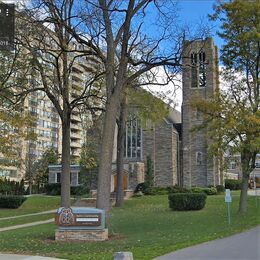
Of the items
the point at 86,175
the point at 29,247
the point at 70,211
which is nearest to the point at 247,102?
the point at 70,211

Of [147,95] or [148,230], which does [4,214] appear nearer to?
[147,95]

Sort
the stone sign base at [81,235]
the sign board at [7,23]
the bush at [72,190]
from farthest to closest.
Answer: the bush at [72,190] < the sign board at [7,23] < the stone sign base at [81,235]

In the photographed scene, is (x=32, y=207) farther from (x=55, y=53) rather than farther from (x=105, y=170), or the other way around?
(x=105, y=170)

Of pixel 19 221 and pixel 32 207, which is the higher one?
pixel 32 207

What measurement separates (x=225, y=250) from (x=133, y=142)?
44644mm

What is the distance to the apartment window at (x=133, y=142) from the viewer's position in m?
55.8

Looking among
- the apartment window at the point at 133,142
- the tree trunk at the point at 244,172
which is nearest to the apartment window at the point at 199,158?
the apartment window at the point at 133,142

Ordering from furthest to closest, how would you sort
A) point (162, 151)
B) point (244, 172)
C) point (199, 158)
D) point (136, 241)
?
point (162, 151) → point (199, 158) → point (244, 172) → point (136, 241)

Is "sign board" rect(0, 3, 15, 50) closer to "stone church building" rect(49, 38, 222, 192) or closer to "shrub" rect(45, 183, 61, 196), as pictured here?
"stone church building" rect(49, 38, 222, 192)

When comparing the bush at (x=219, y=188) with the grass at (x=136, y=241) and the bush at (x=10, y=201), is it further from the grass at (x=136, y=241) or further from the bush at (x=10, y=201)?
the grass at (x=136, y=241)

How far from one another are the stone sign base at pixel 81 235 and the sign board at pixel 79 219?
124 mm

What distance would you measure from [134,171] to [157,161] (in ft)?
12.2

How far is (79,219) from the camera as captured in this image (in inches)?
587

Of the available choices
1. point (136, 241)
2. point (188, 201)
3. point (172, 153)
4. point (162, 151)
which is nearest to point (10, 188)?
point (162, 151)
